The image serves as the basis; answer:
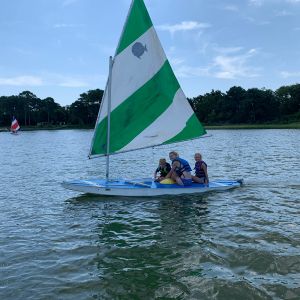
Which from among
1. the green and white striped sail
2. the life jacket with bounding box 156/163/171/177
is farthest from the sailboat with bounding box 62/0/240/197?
the life jacket with bounding box 156/163/171/177

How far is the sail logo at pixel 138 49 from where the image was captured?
16855mm

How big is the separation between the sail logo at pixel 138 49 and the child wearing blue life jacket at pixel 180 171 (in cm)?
426

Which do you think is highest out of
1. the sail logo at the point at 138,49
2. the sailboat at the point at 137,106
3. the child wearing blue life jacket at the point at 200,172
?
the sail logo at the point at 138,49

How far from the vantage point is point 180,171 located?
17438 mm

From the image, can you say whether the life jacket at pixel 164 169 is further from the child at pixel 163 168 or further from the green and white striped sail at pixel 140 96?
the green and white striped sail at pixel 140 96

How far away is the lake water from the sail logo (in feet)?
19.0

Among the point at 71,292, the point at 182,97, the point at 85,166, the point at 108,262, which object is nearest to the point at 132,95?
the point at 182,97

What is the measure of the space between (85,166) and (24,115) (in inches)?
6259

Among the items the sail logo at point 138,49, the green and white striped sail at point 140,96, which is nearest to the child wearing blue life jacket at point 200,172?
the green and white striped sail at point 140,96

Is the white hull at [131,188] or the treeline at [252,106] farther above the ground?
the treeline at [252,106]

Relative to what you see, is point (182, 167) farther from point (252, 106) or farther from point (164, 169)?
point (252, 106)

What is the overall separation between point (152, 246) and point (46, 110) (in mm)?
177806

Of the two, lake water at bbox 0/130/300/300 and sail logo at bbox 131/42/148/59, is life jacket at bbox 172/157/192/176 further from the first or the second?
sail logo at bbox 131/42/148/59

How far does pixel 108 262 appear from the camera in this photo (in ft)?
32.6
